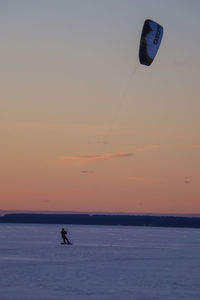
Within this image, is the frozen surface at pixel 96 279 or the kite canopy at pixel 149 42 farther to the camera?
the kite canopy at pixel 149 42

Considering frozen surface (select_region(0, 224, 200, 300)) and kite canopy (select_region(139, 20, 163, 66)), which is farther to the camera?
kite canopy (select_region(139, 20, 163, 66))

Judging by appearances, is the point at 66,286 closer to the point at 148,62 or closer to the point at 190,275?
the point at 190,275

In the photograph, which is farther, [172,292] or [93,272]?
[93,272]

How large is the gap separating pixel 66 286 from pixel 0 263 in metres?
9.90

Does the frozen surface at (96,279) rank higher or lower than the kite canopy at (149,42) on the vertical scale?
lower

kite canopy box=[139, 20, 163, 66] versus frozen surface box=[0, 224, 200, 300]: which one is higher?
kite canopy box=[139, 20, 163, 66]

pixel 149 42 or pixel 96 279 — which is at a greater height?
pixel 149 42

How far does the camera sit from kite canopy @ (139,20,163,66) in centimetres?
2764

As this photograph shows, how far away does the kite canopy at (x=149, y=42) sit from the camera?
27641 millimetres

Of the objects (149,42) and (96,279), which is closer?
(96,279)

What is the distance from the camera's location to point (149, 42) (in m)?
27.8

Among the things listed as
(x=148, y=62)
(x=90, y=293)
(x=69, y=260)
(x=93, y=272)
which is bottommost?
(x=90, y=293)

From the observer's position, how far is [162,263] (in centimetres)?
3612

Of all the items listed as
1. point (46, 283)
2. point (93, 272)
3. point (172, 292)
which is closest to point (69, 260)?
point (93, 272)
